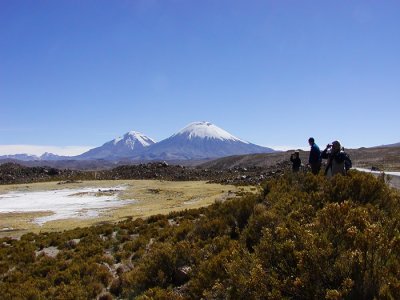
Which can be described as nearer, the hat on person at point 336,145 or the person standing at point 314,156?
the hat on person at point 336,145

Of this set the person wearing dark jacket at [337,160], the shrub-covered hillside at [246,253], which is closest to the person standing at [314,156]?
the shrub-covered hillside at [246,253]

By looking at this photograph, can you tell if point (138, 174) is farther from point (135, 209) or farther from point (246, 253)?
point (246, 253)

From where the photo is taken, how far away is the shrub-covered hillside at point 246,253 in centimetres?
643

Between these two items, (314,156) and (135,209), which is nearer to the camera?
(314,156)

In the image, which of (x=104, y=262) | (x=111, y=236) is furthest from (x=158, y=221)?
→ (x=104, y=262)

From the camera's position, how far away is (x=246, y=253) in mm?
8484

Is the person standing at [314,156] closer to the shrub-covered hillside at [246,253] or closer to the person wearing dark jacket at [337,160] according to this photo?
the shrub-covered hillside at [246,253]

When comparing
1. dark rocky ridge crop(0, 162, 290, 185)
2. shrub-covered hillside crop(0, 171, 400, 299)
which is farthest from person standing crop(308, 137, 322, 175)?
dark rocky ridge crop(0, 162, 290, 185)

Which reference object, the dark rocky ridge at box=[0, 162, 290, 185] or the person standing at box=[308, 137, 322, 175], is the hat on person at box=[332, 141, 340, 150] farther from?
the dark rocky ridge at box=[0, 162, 290, 185]

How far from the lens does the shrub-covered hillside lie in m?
6.43

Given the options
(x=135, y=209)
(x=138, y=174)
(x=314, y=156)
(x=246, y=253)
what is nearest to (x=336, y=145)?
(x=314, y=156)

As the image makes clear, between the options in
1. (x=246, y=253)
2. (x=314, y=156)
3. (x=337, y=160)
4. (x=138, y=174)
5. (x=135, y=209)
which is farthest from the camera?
(x=138, y=174)

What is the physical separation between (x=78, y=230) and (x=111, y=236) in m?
2.66

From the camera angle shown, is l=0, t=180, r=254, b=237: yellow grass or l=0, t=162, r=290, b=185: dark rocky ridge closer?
l=0, t=180, r=254, b=237: yellow grass
